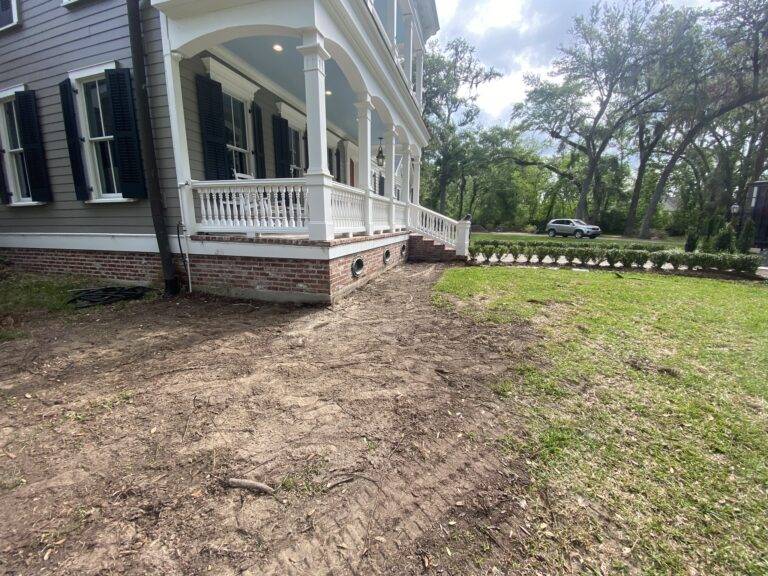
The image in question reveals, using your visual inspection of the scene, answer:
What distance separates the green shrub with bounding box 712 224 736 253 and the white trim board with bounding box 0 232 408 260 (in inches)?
453

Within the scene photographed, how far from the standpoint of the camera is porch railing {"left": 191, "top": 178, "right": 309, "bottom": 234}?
4637 millimetres

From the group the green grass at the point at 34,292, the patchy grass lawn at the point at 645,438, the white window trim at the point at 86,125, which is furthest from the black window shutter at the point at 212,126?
the patchy grass lawn at the point at 645,438

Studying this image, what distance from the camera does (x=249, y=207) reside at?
4.77 meters

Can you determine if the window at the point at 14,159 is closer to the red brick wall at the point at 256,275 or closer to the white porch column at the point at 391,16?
the red brick wall at the point at 256,275

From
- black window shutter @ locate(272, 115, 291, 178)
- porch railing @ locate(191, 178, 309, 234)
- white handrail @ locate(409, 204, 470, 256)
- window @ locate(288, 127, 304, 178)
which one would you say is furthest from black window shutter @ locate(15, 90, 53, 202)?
white handrail @ locate(409, 204, 470, 256)

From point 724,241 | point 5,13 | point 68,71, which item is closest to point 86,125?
point 68,71

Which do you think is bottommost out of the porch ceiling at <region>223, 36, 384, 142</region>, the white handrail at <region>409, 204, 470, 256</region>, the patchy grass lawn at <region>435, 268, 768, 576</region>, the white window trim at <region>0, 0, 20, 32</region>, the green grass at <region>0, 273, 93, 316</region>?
the patchy grass lawn at <region>435, 268, 768, 576</region>

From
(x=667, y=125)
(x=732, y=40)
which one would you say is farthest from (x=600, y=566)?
(x=667, y=125)

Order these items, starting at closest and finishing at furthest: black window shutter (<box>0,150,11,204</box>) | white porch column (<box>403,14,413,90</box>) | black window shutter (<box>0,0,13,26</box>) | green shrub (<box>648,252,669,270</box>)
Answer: black window shutter (<box>0,0,13,26</box>)
black window shutter (<box>0,150,11,204</box>)
white porch column (<box>403,14,413,90</box>)
green shrub (<box>648,252,669,270</box>)

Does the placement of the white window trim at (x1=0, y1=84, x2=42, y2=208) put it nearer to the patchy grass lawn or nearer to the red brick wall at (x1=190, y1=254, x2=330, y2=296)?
the red brick wall at (x1=190, y1=254, x2=330, y2=296)

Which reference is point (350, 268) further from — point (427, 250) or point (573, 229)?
point (573, 229)

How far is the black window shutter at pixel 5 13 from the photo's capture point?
583cm

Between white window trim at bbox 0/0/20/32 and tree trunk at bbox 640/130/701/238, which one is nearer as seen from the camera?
white window trim at bbox 0/0/20/32

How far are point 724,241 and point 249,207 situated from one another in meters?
14.1
